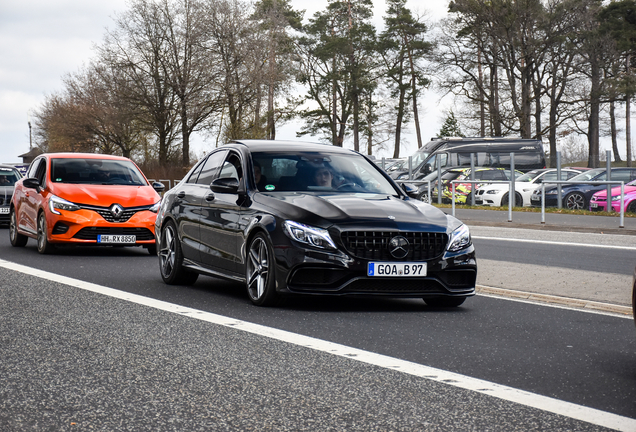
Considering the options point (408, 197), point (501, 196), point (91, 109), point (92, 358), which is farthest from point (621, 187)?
point (91, 109)

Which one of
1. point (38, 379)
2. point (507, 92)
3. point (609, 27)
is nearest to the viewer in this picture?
point (38, 379)

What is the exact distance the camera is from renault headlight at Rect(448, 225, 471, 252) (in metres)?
8.01

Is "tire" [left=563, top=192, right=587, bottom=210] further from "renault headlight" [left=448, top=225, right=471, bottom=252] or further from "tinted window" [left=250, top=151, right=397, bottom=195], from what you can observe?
"renault headlight" [left=448, top=225, right=471, bottom=252]

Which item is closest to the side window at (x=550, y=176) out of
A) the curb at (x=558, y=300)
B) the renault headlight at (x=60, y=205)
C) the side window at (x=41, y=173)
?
the side window at (x=41, y=173)

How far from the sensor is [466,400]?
4.73 metres

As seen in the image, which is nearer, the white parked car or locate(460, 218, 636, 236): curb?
locate(460, 218, 636, 236): curb

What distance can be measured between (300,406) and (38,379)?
1605mm

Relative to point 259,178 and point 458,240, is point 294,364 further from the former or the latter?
point 259,178

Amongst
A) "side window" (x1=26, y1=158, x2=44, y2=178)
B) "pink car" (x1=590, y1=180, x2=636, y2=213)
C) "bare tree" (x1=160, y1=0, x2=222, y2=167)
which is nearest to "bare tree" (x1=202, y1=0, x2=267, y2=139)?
"bare tree" (x1=160, y1=0, x2=222, y2=167)

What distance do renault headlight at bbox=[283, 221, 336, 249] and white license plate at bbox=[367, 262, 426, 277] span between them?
15.0 inches

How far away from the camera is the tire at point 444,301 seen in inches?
335

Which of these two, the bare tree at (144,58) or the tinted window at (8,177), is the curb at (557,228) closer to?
the tinted window at (8,177)

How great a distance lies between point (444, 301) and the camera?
339 inches

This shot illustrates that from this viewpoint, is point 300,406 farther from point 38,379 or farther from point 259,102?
point 259,102
